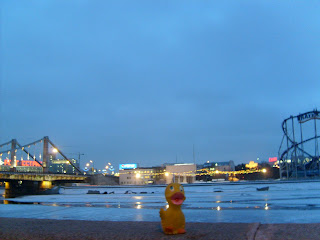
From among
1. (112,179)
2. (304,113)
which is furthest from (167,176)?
(304,113)

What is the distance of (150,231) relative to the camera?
8758 millimetres

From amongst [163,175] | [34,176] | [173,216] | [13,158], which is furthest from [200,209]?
[163,175]

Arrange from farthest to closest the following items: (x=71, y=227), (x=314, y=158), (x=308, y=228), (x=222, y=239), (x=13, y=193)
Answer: (x=314, y=158) → (x=13, y=193) → (x=71, y=227) → (x=308, y=228) → (x=222, y=239)

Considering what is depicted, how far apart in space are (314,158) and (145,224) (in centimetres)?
8983

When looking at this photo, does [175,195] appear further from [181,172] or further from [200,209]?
[181,172]

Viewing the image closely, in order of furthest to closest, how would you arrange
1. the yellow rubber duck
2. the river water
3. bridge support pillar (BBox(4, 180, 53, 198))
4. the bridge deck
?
bridge support pillar (BBox(4, 180, 53, 198)), the bridge deck, the river water, the yellow rubber duck

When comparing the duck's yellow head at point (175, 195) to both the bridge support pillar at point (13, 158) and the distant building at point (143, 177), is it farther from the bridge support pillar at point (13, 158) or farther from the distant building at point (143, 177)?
the distant building at point (143, 177)

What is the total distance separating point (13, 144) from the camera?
80.5 meters

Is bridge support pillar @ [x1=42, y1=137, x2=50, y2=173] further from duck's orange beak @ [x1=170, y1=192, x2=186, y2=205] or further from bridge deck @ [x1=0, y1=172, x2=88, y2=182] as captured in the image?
duck's orange beak @ [x1=170, y1=192, x2=186, y2=205]

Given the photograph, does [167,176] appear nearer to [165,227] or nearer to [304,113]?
[304,113]

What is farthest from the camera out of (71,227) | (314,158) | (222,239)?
(314,158)

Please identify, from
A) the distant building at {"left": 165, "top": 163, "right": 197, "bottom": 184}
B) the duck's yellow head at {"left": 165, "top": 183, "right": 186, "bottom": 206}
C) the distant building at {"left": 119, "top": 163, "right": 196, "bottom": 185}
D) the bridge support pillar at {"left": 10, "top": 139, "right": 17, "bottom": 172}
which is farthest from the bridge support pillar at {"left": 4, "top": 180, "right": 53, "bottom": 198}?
the duck's yellow head at {"left": 165, "top": 183, "right": 186, "bottom": 206}

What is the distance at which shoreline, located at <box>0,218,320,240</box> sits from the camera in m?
7.57

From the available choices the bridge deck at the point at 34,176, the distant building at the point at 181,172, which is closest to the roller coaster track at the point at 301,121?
the distant building at the point at 181,172
